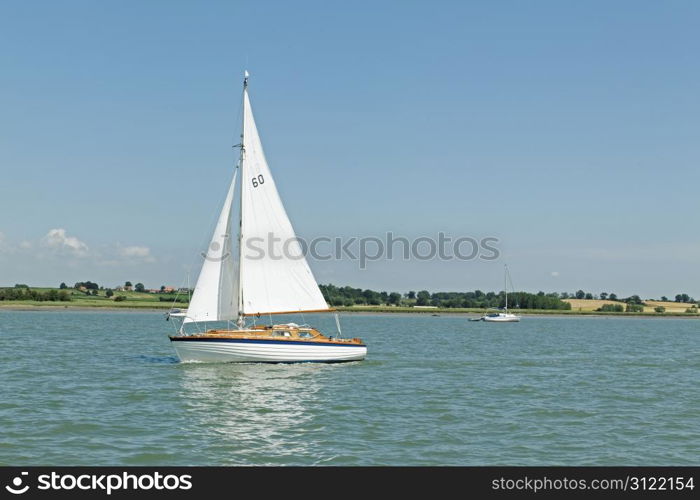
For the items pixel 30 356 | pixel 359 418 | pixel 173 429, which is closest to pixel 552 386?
pixel 359 418

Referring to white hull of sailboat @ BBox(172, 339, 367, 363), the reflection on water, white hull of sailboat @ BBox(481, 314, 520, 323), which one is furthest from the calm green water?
white hull of sailboat @ BBox(481, 314, 520, 323)

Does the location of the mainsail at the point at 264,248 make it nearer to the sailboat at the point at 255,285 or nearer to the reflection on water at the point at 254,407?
the sailboat at the point at 255,285

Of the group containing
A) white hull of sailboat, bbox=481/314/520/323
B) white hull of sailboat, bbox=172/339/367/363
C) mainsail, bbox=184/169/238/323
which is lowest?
white hull of sailboat, bbox=481/314/520/323

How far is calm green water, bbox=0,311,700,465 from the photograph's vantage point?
22.8 meters

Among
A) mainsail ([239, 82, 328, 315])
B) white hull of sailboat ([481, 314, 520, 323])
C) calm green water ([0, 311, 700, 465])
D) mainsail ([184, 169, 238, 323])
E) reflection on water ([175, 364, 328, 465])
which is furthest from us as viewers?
white hull of sailboat ([481, 314, 520, 323])

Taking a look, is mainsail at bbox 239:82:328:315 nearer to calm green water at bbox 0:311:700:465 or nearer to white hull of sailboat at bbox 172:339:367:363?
white hull of sailboat at bbox 172:339:367:363

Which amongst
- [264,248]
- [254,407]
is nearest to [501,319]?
[264,248]

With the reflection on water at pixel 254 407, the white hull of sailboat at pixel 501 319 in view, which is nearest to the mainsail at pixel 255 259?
the reflection on water at pixel 254 407

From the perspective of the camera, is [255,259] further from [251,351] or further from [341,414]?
[341,414]

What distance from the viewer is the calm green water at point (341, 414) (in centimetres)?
2275

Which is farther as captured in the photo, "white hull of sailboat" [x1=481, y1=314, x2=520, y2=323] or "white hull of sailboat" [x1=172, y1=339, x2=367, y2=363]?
"white hull of sailboat" [x1=481, y1=314, x2=520, y2=323]

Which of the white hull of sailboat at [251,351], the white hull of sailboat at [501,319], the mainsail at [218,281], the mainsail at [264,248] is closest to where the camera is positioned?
the white hull of sailboat at [251,351]

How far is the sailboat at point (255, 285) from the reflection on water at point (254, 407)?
1.21 meters

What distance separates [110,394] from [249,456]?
15137mm
